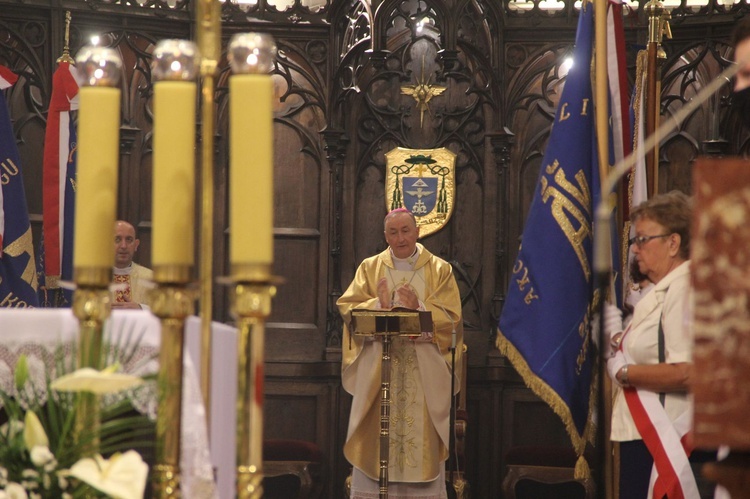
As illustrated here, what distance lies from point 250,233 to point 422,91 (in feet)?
23.5

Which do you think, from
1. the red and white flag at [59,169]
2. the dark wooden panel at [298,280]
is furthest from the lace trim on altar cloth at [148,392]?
the dark wooden panel at [298,280]

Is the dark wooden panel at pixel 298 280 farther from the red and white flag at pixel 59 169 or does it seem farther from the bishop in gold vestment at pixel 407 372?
the red and white flag at pixel 59 169

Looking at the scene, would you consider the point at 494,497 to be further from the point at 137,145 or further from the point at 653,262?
the point at 653,262

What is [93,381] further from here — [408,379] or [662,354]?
[408,379]

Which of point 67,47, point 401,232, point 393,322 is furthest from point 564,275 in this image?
point 67,47

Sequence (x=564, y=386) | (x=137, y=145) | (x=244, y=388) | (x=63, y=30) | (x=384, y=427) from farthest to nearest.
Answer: (x=137, y=145) < (x=63, y=30) < (x=384, y=427) < (x=564, y=386) < (x=244, y=388)

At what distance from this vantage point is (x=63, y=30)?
806 centimetres

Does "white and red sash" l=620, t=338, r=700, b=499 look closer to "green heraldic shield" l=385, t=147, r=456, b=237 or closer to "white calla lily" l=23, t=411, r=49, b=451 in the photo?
"white calla lily" l=23, t=411, r=49, b=451

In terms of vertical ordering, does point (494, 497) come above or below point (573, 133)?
below

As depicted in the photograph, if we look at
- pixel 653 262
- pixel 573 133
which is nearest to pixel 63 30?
pixel 573 133

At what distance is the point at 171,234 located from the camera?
1723 millimetres

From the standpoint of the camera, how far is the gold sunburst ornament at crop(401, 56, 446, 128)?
344 inches

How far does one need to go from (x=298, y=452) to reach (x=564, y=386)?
12.3 ft

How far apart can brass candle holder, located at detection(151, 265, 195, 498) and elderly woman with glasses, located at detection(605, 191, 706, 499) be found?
2.48 metres
